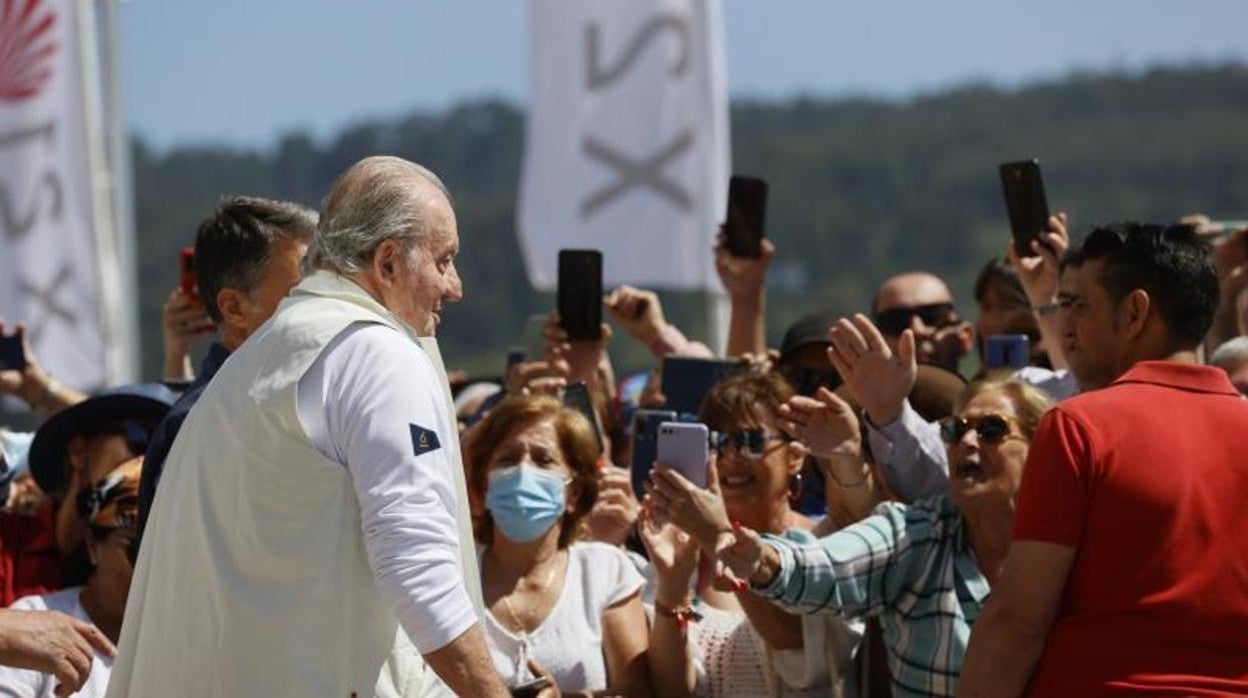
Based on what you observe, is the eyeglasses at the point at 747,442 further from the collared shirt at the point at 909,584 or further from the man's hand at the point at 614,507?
the collared shirt at the point at 909,584

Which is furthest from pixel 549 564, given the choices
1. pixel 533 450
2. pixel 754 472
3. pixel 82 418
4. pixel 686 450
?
pixel 82 418

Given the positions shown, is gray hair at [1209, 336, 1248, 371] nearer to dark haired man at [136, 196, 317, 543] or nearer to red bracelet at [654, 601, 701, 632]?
red bracelet at [654, 601, 701, 632]

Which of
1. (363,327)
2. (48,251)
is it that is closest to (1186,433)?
(363,327)

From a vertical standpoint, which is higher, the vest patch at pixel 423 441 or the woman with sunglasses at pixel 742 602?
the vest patch at pixel 423 441

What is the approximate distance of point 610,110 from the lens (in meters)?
11.1

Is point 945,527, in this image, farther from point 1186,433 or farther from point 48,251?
point 48,251

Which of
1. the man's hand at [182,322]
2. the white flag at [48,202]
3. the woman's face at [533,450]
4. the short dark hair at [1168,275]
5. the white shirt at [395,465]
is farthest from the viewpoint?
the white flag at [48,202]

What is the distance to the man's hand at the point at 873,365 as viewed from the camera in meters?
6.43

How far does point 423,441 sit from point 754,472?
2.33m

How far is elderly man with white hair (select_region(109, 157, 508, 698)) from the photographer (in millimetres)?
4863

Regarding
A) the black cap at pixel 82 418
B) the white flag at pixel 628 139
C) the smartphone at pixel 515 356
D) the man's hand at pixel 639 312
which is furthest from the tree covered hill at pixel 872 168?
the black cap at pixel 82 418

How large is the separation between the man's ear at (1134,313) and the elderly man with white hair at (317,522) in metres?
1.57

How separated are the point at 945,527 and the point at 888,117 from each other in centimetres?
11924

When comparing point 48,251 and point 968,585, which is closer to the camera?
point 968,585
